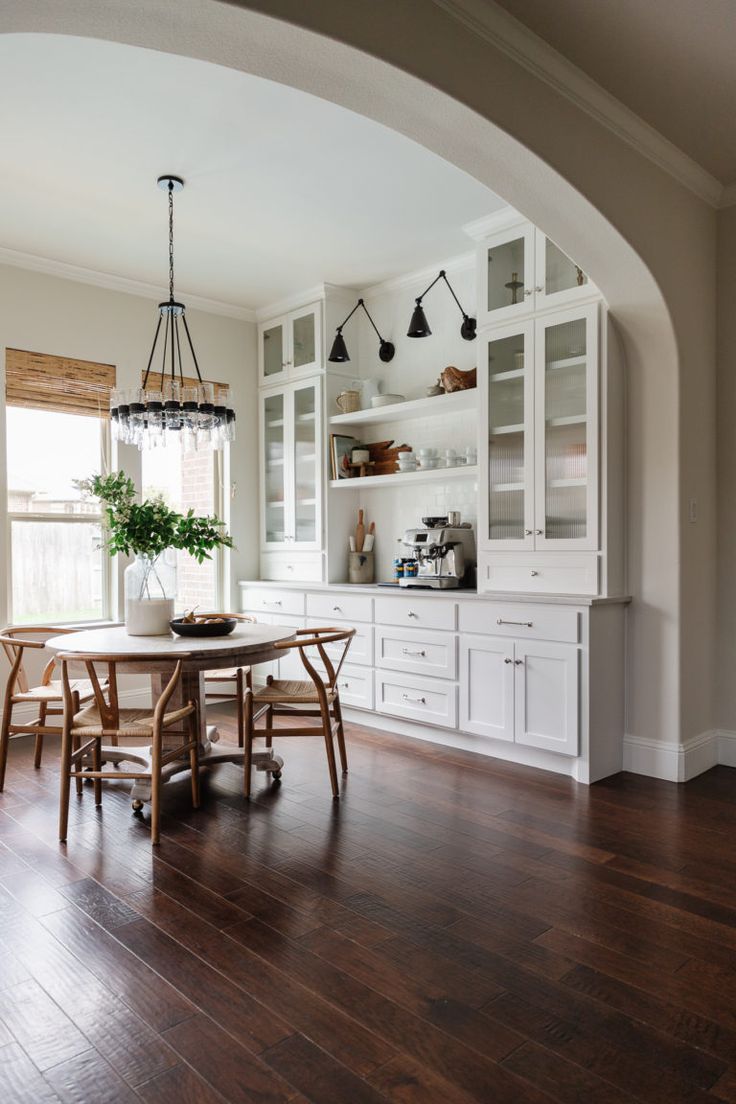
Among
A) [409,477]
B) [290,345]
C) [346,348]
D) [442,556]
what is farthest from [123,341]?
[442,556]

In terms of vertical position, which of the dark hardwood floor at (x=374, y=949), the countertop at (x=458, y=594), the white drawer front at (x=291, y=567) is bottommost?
the dark hardwood floor at (x=374, y=949)

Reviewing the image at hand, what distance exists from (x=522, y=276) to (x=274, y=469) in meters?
2.49

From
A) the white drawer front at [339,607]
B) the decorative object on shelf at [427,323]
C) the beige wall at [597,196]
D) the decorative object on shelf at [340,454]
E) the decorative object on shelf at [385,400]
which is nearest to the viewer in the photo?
the beige wall at [597,196]

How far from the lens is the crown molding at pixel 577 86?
2488 millimetres

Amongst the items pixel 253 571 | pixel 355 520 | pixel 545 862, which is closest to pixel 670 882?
pixel 545 862

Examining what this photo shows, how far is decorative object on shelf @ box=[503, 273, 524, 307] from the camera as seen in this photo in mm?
4082

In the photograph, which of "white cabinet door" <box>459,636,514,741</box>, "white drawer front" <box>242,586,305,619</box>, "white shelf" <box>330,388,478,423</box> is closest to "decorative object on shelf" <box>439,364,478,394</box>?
"white shelf" <box>330,388,478,423</box>

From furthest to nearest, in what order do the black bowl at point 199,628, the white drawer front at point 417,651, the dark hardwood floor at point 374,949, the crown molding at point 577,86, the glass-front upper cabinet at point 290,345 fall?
the glass-front upper cabinet at point 290,345 < the white drawer front at point 417,651 < the black bowl at point 199,628 < the crown molding at point 577,86 < the dark hardwood floor at point 374,949

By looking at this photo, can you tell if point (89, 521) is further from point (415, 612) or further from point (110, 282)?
point (415, 612)

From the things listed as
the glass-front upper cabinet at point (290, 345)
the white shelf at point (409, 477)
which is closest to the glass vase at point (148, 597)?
the white shelf at point (409, 477)

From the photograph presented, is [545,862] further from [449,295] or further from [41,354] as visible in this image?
[41,354]

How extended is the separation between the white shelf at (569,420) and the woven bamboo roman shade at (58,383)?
2.94 meters

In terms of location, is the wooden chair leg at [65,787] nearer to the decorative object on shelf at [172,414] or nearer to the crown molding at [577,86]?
the decorative object on shelf at [172,414]

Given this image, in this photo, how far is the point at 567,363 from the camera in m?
3.88
